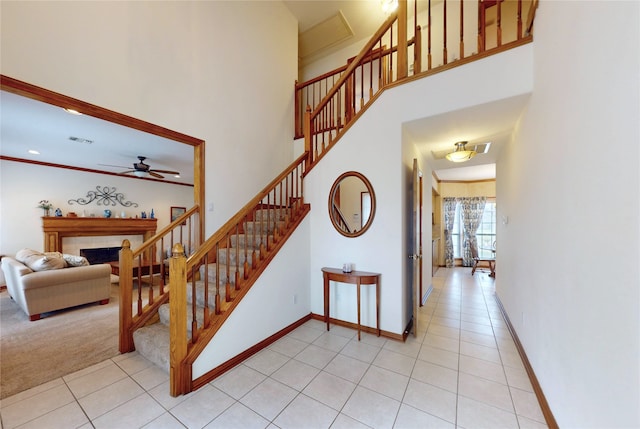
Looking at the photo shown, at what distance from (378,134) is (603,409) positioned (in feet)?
8.61

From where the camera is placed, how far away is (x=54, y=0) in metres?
2.04

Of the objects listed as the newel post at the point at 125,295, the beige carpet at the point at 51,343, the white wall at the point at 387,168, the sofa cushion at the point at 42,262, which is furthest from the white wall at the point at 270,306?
the sofa cushion at the point at 42,262

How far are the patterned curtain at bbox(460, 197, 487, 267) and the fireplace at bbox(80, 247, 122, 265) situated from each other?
32.7ft

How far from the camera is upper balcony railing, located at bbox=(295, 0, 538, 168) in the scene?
110 inches

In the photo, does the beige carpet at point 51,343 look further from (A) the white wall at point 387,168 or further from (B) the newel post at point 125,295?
(A) the white wall at point 387,168

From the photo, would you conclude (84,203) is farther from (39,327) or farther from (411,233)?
(411,233)

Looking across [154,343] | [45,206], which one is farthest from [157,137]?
[45,206]

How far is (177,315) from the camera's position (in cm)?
186

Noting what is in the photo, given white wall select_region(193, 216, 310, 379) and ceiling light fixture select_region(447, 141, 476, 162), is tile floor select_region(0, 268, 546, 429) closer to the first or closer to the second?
white wall select_region(193, 216, 310, 379)

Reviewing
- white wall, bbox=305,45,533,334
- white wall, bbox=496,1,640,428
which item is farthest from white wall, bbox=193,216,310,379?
white wall, bbox=496,1,640,428

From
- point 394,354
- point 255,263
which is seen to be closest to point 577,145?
point 394,354

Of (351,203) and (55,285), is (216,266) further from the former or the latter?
(55,285)

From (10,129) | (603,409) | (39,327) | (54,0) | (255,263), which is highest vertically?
(54,0)

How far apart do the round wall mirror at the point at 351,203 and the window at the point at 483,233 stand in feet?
16.3
